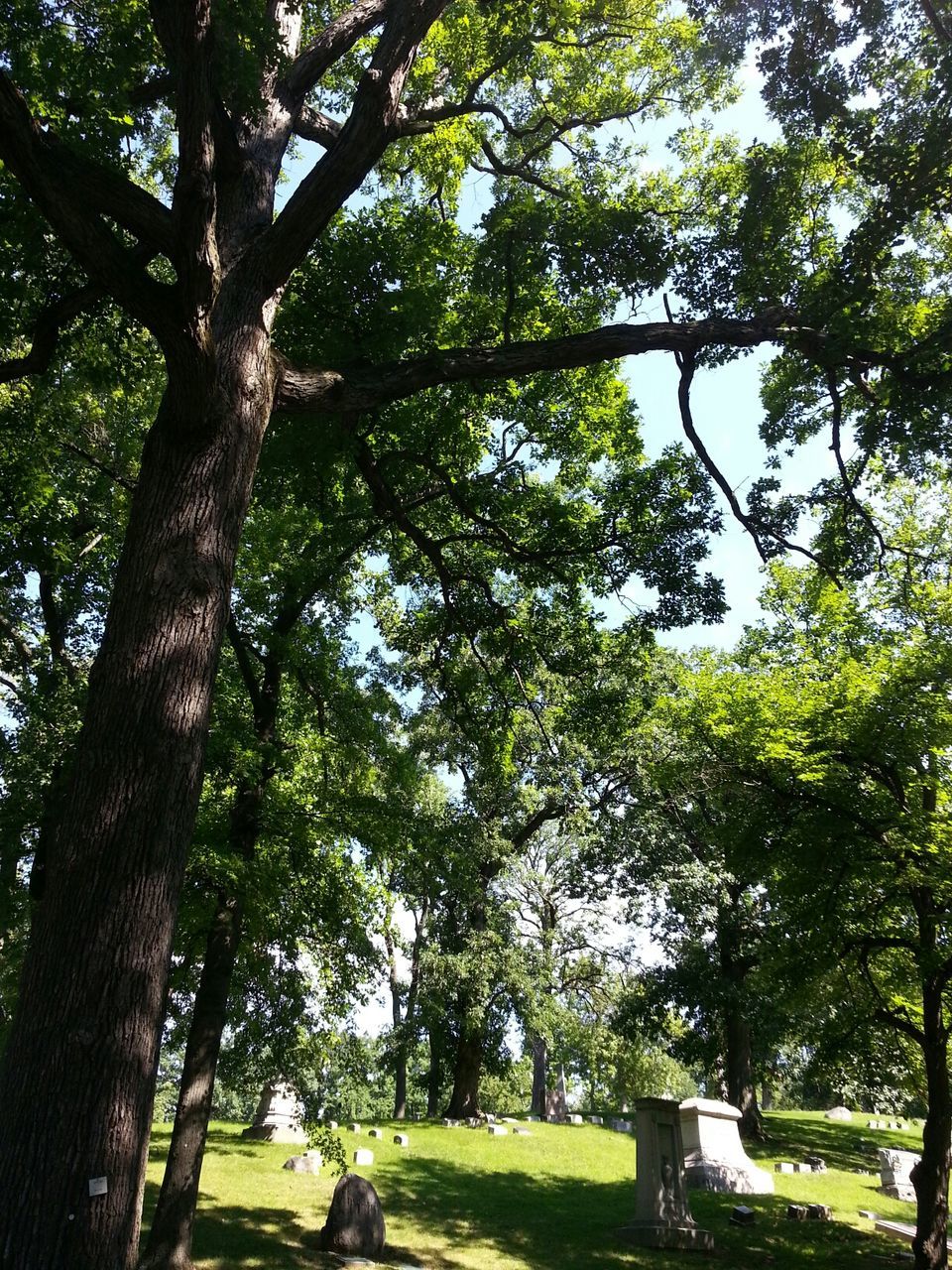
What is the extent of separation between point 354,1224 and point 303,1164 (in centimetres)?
455

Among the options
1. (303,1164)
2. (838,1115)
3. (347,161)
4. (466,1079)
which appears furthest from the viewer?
(838,1115)

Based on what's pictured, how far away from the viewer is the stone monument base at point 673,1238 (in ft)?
37.6

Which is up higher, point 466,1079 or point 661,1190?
point 466,1079

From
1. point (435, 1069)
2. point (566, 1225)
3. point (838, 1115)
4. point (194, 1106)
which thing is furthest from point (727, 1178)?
point (838, 1115)

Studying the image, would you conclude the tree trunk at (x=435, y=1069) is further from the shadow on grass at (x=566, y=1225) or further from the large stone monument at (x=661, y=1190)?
the large stone monument at (x=661, y=1190)

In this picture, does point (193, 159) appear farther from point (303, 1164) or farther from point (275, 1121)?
point (275, 1121)

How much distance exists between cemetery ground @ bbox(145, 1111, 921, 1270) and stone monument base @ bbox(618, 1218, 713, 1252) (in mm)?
233

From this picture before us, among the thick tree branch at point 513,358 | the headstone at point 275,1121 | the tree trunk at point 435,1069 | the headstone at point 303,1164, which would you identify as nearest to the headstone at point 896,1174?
the tree trunk at point 435,1069

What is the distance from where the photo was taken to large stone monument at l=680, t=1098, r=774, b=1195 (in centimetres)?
1533

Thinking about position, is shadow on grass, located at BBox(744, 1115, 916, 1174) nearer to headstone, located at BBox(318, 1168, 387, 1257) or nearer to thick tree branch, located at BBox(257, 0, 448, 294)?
headstone, located at BBox(318, 1168, 387, 1257)

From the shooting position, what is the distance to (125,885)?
3273mm

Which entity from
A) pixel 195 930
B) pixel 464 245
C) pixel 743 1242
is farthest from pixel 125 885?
pixel 743 1242

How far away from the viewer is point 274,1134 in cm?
1711

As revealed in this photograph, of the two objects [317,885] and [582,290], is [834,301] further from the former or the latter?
[317,885]
